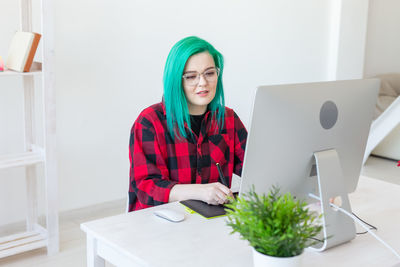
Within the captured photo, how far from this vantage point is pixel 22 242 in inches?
109

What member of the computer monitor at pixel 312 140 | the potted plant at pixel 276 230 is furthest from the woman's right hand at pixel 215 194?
the potted plant at pixel 276 230

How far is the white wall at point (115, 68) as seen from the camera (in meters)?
3.20

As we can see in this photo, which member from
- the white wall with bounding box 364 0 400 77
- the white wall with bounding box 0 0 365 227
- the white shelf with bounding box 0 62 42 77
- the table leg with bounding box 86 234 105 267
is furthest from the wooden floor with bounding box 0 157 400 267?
the white wall with bounding box 364 0 400 77

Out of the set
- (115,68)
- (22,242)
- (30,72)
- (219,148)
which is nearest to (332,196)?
(219,148)

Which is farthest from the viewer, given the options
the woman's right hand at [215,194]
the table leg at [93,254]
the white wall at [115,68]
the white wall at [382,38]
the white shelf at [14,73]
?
the white wall at [382,38]

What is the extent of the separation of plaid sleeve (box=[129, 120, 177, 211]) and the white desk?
14cm

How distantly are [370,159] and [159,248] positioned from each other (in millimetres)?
3974

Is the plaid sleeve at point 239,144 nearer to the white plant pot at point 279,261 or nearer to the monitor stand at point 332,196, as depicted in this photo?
the monitor stand at point 332,196

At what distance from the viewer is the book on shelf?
258cm

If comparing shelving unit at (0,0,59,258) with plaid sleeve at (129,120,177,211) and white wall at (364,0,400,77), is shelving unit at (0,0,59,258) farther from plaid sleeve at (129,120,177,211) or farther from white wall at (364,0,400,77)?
white wall at (364,0,400,77)

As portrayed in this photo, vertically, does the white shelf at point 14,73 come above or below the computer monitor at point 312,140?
→ above

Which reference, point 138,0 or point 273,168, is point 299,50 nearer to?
point 138,0

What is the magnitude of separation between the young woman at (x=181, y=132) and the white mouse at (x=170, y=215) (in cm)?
18

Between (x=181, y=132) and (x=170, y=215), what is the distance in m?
0.44
